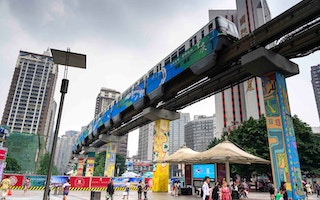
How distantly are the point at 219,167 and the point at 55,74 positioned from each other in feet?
422

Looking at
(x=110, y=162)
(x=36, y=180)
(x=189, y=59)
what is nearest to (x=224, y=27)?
(x=189, y=59)

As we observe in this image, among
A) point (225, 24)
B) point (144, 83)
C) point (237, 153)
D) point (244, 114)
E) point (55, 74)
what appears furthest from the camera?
point (55, 74)

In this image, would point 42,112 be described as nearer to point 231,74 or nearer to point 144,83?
point 144,83

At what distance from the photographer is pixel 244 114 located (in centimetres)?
5959

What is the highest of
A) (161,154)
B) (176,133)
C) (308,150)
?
(176,133)

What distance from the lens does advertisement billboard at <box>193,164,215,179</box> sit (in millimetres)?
17391

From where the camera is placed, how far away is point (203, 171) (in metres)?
18.2

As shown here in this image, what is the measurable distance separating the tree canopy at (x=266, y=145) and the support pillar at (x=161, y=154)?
984 cm

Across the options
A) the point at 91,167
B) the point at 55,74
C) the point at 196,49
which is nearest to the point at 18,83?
the point at 55,74

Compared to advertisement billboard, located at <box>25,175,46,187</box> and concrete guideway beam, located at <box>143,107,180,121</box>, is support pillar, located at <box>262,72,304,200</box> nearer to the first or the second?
concrete guideway beam, located at <box>143,107,180,121</box>

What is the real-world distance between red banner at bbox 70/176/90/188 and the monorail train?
9114 millimetres

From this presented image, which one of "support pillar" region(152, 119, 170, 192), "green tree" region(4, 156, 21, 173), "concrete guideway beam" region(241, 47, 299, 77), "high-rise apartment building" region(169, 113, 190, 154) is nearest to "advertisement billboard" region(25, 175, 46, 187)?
"support pillar" region(152, 119, 170, 192)

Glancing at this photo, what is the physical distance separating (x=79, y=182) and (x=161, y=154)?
1001 centimetres

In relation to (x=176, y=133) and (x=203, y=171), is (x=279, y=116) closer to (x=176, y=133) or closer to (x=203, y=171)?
(x=203, y=171)
